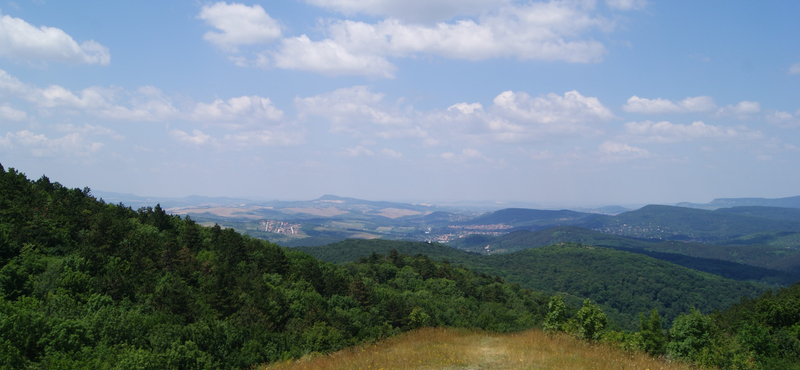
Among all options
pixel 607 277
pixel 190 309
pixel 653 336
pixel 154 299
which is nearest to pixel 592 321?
pixel 653 336

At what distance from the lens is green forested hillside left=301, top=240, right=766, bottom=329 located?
12706cm

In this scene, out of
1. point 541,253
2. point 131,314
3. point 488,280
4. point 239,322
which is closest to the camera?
point 131,314

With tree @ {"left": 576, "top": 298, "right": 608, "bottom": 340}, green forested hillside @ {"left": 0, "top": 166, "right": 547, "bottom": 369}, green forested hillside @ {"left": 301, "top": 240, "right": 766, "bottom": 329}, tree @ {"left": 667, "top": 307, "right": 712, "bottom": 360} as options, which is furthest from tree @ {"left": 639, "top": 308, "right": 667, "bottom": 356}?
green forested hillside @ {"left": 301, "top": 240, "right": 766, "bottom": 329}

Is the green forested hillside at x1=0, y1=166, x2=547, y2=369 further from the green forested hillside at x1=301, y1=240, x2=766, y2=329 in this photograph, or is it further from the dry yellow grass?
the green forested hillside at x1=301, y1=240, x2=766, y2=329

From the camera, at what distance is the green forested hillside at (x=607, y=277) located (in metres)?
127

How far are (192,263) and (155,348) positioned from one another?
66.5ft

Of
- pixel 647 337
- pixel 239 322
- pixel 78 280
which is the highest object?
pixel 78 280

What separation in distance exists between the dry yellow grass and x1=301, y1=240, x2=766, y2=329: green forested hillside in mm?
102871

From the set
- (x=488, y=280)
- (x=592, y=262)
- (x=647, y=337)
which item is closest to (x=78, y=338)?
(x=647, y=337)

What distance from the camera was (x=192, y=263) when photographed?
38031mm

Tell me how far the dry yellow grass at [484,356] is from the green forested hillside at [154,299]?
6943 millimetres

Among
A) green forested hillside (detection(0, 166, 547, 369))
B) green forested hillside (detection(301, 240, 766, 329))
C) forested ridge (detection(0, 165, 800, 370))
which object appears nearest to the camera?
green forested hillside (detection(0, 166, 547, 369))

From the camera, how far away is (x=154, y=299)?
2795 cm

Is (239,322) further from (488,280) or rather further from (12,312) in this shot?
(488,280)
